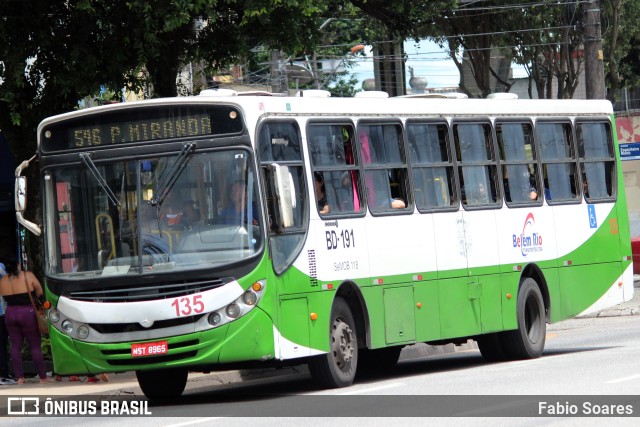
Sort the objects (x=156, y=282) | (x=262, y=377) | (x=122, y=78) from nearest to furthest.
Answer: (x=156, y=282) → (x=262, y=377) → (x=122, y=78)

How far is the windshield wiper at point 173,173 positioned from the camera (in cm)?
1360

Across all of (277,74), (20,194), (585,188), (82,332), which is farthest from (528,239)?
(277,74)

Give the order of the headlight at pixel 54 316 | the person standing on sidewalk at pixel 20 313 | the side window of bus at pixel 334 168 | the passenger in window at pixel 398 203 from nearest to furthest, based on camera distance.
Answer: the headlight at pixel 54 316 → the side window of bus at pixel 334 168 → the passenger in window at pixel 398 203 → the person standing on sidewalk at pixel 20 313

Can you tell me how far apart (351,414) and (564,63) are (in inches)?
1116

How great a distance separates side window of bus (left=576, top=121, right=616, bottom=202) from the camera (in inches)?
765

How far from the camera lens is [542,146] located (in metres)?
18.7

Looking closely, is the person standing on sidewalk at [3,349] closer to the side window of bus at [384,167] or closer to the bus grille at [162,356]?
the bus grille at [162,356]

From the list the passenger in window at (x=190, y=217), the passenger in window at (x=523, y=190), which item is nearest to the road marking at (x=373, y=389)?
the passenger in window at (x=190, y=217)

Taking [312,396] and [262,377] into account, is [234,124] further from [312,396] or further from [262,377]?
[262,377]

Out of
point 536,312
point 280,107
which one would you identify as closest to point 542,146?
point 536,312

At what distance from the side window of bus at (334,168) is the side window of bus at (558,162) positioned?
418 centimetres

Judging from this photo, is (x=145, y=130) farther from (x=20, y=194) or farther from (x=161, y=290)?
(x=161, y=290)

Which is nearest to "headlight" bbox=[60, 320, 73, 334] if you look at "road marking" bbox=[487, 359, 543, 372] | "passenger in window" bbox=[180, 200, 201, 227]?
"passenger in window" bbox=[180, 200, 201, 227]

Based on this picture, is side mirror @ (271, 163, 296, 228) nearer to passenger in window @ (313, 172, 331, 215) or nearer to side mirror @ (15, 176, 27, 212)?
passenger in window @ (313, 172, 331, 215)
